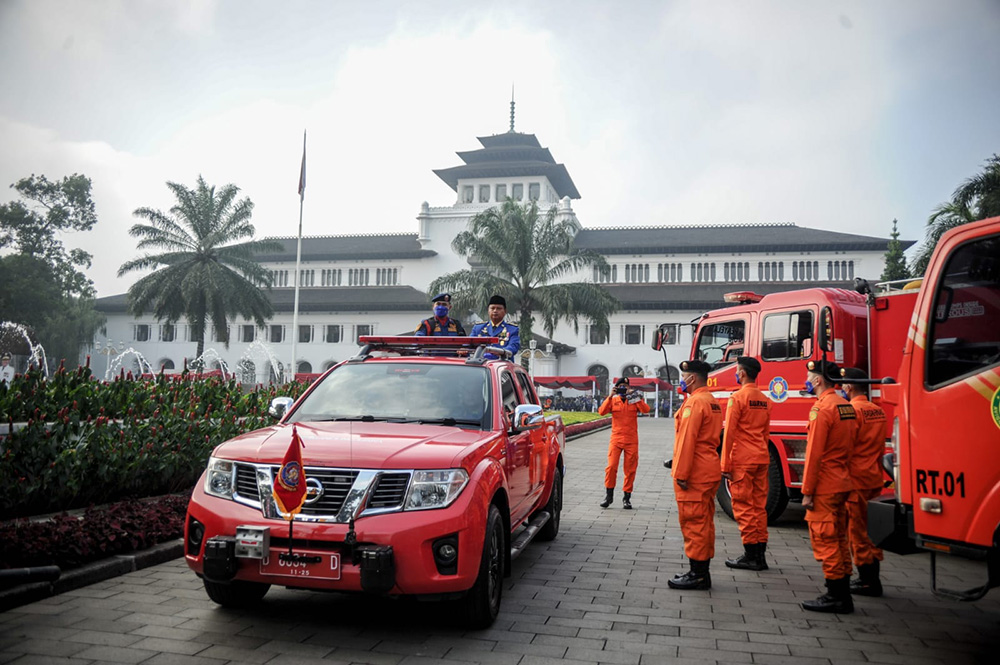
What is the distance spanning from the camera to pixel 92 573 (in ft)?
19.4

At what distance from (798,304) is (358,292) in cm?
5934

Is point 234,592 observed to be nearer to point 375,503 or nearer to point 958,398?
point 375,503

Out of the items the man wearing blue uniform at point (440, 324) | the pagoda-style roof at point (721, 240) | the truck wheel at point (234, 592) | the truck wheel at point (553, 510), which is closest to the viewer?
the truck wheel at point (234, 592)

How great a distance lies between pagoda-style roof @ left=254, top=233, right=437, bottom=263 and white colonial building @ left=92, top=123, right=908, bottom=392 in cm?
13

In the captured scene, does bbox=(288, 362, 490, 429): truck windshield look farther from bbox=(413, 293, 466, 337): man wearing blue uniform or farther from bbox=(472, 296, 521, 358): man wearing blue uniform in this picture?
bbox=(472, 296, 521, 358): man wearing blue uniform

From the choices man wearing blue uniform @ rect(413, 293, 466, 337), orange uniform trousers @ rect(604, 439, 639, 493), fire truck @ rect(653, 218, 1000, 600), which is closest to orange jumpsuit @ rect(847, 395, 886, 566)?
fire truck @ rect(653, 218, 1000, 600)

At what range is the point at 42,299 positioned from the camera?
56438 mm

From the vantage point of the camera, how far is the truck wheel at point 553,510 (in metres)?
8.31

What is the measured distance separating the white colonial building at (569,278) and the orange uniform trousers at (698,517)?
47959mm

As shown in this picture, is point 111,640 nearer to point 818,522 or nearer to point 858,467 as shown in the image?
point 818,522

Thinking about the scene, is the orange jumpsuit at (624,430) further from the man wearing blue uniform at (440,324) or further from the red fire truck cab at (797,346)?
the man wearing blue uniform at (440,324)

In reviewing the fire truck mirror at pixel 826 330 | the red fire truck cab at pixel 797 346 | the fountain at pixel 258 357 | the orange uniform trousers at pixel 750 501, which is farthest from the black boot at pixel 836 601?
the fountain at pixel 258 357

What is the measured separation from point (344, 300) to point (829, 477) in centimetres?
6011

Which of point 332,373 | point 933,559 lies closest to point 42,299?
point 332,373
